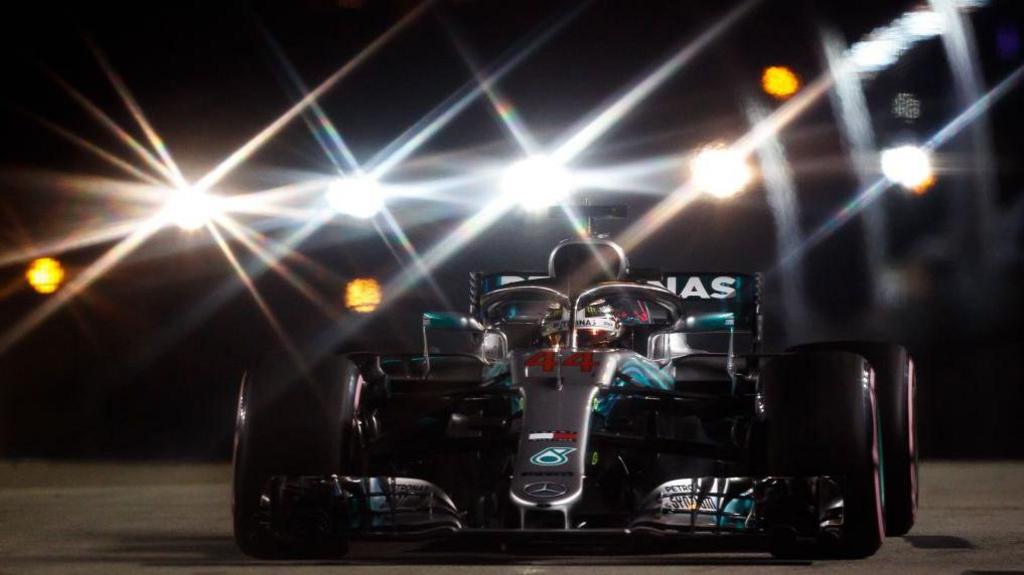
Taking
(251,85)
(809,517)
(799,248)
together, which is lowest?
(809,517)

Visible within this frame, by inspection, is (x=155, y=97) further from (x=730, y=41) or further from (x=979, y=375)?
(x=979, y=375)

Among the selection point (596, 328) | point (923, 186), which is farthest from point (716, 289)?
point (923, 186)

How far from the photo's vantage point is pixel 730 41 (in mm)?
16500

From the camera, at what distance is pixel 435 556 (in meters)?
8.40

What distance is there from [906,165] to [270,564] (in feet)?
38.3

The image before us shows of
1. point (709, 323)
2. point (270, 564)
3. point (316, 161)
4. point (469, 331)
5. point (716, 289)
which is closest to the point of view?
point (270, 564)

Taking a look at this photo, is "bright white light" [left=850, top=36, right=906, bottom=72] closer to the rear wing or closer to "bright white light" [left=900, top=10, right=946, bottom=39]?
"bright white light" [left=900, top=10, right=946, bottom=39]

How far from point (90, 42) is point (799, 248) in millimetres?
6384

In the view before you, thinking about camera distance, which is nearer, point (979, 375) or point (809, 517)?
point (809, 517)

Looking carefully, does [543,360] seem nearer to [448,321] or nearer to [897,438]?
[448,321]

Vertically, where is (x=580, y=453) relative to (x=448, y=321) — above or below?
below

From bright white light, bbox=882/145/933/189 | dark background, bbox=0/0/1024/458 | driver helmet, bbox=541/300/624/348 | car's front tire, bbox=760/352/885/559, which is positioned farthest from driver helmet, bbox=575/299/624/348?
bright white light, bbox=882/145/933/189

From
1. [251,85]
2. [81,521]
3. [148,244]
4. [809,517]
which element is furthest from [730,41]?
[809,517]

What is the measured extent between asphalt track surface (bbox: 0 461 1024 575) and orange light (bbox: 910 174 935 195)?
6.05 metres
